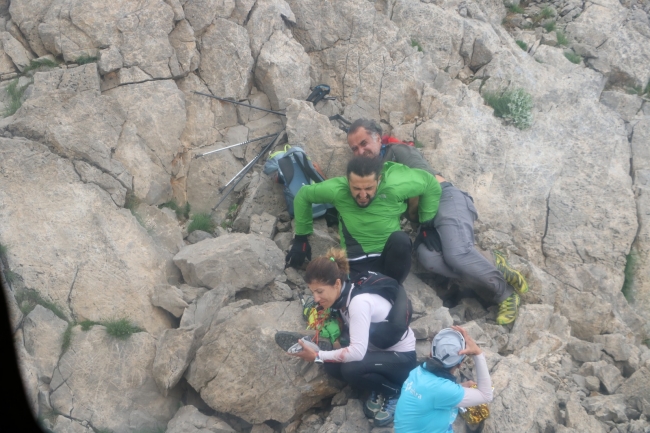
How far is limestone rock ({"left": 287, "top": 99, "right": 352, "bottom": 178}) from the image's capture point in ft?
24.5

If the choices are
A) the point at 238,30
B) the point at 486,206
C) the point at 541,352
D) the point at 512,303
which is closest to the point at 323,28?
the point at 238,30

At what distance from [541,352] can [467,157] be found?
3.10m

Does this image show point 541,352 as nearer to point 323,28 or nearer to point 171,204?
point 171,204

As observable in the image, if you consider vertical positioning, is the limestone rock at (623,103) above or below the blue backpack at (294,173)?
above

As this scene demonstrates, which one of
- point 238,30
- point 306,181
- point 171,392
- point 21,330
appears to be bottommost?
point 171,392

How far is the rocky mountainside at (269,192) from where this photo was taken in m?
5.11

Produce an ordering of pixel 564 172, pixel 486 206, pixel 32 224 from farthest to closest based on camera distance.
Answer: pixel 564 172
pixel 486 206
pixel 32 224

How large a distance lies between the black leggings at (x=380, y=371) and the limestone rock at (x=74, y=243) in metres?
2.07

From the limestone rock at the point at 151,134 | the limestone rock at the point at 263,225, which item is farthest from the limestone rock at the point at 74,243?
the limestone rock at the point at 263,225

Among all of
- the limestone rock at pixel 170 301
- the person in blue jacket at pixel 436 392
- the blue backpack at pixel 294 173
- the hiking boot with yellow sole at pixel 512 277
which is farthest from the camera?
the blue backpack at pixel 294 173

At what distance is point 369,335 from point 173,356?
1.82 m

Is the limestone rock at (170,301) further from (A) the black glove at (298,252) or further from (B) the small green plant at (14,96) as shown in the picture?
(B) the small green plant at (14,96)

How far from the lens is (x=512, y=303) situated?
252 inches

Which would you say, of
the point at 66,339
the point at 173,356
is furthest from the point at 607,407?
the point at 66,339
